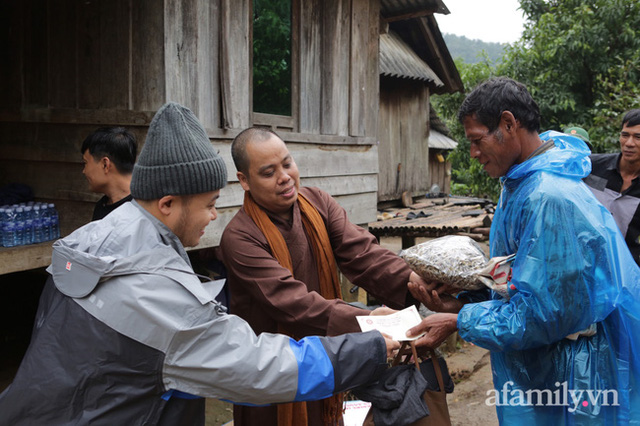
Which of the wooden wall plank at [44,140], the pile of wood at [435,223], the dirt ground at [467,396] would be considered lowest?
the dirt ground at [467,396]

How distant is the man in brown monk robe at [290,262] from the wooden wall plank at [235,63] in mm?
1636

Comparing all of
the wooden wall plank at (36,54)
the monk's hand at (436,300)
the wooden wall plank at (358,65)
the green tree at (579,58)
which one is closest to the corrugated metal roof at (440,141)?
the green tree at (579,58)

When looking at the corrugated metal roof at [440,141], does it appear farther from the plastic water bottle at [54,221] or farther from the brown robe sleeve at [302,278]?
the brown robe sleeve at [302,278]

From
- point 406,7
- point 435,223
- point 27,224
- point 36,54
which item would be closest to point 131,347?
point 27,224

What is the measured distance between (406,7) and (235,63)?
4.68 meters

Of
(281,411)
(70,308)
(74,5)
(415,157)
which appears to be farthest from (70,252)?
(415,157)

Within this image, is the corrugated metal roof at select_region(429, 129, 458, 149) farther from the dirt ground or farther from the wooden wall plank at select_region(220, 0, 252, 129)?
the wooden wall plank at select_region(220, 0, 252, 129)

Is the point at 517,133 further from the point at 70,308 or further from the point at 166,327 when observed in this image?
the point at 70,308

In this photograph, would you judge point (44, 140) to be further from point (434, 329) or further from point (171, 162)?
point (434, 329)

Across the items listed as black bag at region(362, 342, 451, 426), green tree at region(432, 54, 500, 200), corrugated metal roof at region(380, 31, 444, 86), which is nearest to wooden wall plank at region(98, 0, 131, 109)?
black bag at region(362, 342, 451, 426)

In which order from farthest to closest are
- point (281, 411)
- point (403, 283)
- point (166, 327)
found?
point (403, 283), point (281, 411), point (166, 327)

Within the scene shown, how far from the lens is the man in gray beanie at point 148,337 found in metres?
1.52

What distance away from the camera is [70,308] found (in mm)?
1563

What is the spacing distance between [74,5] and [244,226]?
2.63 m
